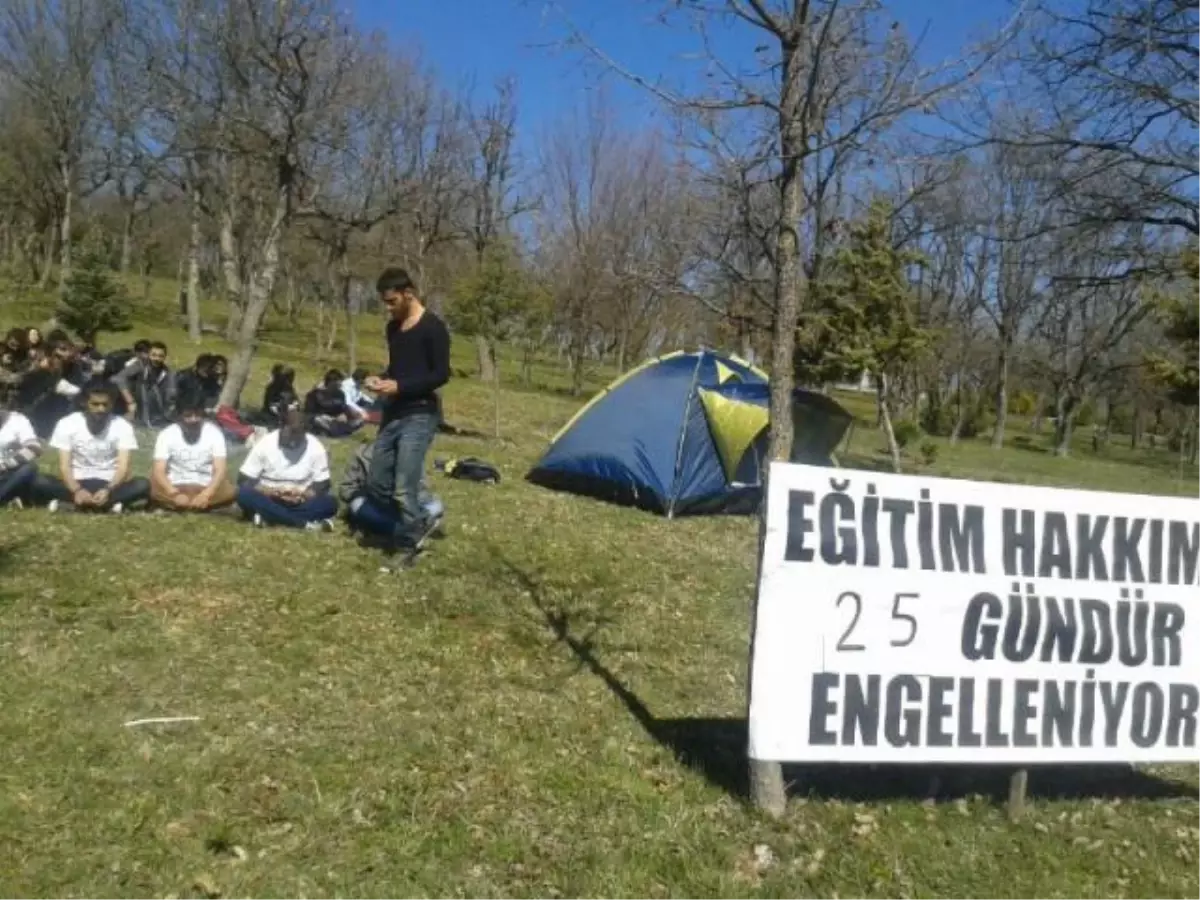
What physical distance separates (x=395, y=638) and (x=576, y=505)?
17.2 feet

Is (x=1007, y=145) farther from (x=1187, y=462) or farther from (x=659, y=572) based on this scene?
(x=1187, y=462)

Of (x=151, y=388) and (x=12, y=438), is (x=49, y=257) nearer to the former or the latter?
(x=151, y=388)

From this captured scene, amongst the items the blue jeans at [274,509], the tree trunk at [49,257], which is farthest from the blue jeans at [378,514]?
the tree trunk at [49,257]

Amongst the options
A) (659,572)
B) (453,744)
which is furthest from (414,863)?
(659,572)

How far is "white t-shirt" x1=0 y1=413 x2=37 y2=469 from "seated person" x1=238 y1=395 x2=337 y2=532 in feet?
5.43

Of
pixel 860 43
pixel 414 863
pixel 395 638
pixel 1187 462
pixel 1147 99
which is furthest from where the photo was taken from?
pixel 1187 462

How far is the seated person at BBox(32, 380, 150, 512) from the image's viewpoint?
8.14 metres

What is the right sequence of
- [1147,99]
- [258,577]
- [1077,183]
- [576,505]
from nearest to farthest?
[258,577]
[576,505]
[1147,99]
[1077,183]

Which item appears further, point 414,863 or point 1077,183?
point 1077,183

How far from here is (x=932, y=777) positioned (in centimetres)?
498

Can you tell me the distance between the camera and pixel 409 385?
7.17 metres

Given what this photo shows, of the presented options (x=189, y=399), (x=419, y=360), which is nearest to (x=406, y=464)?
(x=419, y=360)

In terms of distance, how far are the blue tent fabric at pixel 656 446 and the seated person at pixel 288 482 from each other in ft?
13.0

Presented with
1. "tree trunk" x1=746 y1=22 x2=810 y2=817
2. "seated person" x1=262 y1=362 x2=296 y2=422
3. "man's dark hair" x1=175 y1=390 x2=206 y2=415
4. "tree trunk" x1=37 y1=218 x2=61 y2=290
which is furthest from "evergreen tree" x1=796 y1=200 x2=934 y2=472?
"tree trunk" x1=37 y1=218 x2=61 y2=290
